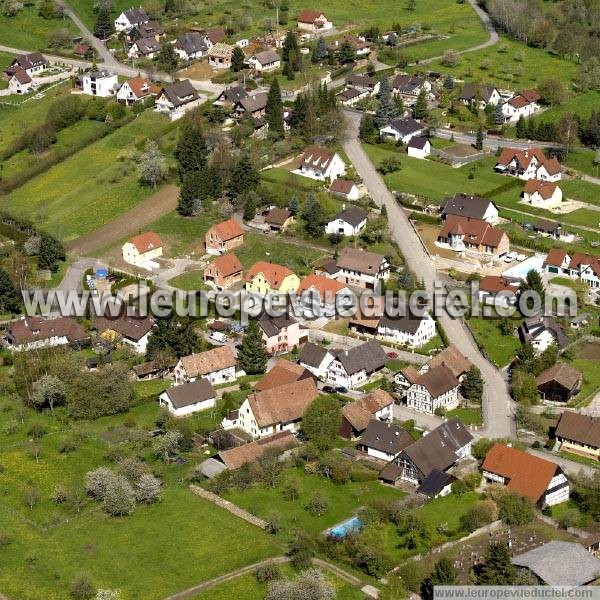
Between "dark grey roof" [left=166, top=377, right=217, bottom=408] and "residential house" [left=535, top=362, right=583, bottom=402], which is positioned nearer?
"dark grey roof" [left=166, top=377, right=217, bottom=408]

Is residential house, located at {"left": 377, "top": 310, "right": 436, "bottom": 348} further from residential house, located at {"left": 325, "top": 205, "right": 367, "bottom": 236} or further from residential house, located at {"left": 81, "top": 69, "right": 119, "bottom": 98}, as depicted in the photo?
residential house, located at {"left": 81, "top": 69, "right": 119, "bottom": 98}

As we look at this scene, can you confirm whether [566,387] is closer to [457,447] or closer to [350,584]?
[457,447]

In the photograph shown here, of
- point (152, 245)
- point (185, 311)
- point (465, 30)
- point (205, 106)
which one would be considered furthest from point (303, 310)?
point (465, 30)

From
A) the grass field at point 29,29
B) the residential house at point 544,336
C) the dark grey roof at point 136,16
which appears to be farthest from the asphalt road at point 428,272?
the grass field at point 29,29

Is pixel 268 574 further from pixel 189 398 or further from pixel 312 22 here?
pixel 312 22

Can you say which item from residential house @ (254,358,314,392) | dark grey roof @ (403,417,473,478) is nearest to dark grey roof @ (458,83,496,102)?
residential house @ (254,358,314,392)

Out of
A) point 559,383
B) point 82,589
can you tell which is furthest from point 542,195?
point 82,589
